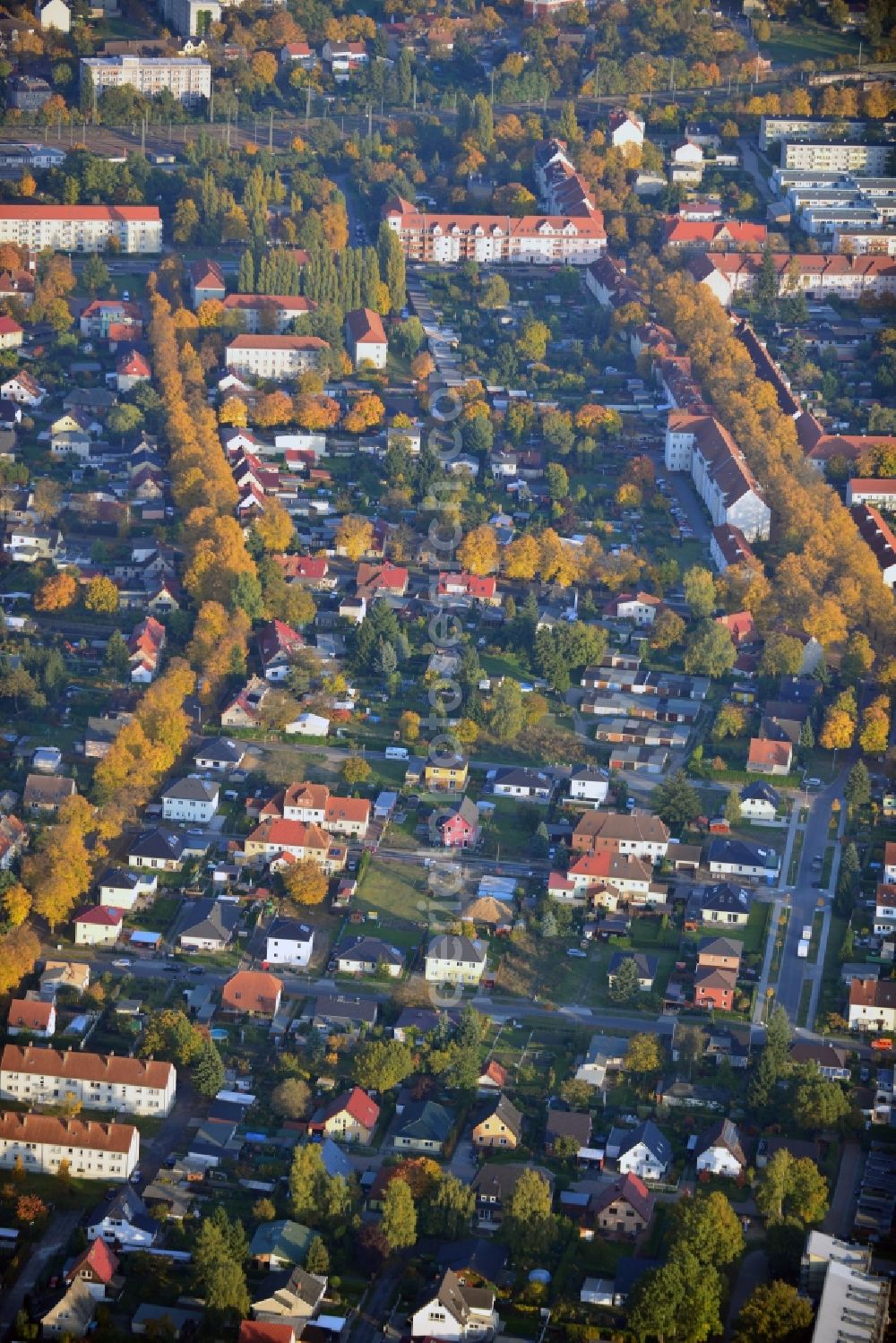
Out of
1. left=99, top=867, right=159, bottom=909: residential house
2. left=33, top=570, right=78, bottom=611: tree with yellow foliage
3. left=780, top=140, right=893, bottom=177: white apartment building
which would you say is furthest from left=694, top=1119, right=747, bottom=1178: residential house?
left=780, top=140, right=893, bottom=177: white apartment building

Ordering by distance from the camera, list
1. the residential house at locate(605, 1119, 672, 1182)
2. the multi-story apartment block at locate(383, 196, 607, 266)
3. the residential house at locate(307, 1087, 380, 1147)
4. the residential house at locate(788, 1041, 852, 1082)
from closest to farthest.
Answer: the residential house at locate(605, 1119, 672, 1182)
the residential house at locate(307, 1087, 380, 1147)
the residential house at locate(788, 1041, 852, 1082)
the multi-story apartment block at locate(383, 196, 607, 266)

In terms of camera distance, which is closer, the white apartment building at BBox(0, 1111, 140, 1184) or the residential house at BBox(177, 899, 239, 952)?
the white apartment building at BBox(0, 1111, 140, 1184)

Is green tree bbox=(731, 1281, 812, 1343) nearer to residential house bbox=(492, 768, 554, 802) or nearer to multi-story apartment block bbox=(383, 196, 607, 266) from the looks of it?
residential house bbox=(492, 768, 554, 802)

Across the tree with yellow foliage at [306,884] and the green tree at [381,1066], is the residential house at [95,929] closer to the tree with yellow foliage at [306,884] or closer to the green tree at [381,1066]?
the tree with yellow foliage at [306,884]

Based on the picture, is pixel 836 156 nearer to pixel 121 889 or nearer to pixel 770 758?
pixel 770 758

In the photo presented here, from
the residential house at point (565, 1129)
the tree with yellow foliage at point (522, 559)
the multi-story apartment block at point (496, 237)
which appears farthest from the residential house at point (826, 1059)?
the multi-story apartment block at point (496, 237)

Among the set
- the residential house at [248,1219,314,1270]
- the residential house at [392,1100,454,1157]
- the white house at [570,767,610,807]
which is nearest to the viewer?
the residential house at [248,1219,314,1270]
